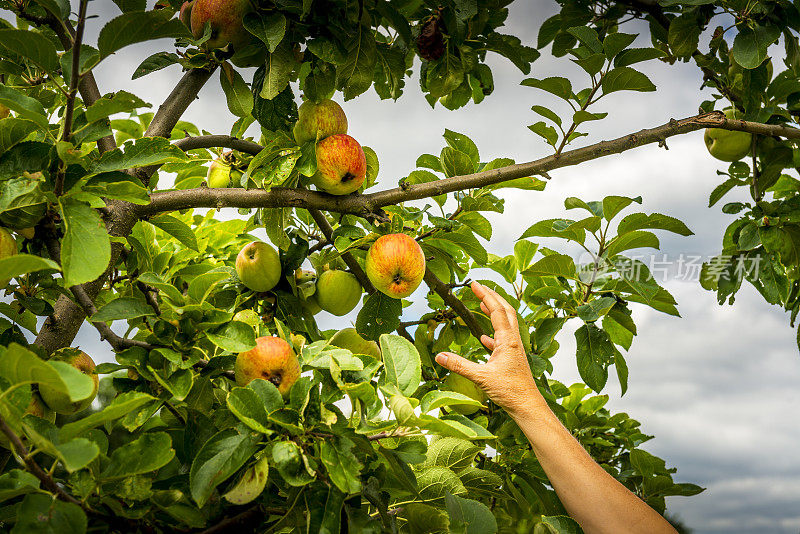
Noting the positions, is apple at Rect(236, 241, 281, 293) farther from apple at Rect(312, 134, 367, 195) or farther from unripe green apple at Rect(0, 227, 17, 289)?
unripe green apple at Rect(0, 227, 17, 289)

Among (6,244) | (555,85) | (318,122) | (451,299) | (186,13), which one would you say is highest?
(186,13)

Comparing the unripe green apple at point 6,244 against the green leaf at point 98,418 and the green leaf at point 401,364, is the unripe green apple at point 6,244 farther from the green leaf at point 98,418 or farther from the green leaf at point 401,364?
the green leaf at point 401,364

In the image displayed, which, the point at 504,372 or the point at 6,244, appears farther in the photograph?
the point at 504,372

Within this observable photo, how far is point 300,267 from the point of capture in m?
1.96

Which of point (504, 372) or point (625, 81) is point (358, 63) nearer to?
point (625, 81)

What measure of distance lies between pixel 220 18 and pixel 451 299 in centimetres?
Result: 108

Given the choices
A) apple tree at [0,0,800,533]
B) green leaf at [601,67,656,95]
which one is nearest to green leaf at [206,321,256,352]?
apple tree at [0,0,800,533]

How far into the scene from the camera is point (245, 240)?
2.76 metres

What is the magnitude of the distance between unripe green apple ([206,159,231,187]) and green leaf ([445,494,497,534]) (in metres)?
1.36

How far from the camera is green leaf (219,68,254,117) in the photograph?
1.86m

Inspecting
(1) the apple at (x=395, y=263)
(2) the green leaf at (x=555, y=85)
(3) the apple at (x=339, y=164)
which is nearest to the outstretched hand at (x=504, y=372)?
A: (1) the apple at (x=395, y=263)

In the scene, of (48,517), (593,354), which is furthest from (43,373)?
(593,354)

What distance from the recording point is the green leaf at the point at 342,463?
3.51ft

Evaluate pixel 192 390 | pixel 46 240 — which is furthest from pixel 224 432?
pixel 46 240
